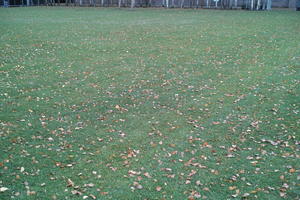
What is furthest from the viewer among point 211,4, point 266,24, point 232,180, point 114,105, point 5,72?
point 211,4

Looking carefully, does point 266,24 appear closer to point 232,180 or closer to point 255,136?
point 255,136

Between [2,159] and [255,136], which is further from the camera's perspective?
[255,136]

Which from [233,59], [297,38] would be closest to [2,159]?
[233,59]

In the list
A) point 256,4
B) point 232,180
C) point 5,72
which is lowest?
point 232,180

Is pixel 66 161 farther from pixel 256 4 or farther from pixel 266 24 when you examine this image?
pixel 256 4

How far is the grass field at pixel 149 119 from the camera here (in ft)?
22.7

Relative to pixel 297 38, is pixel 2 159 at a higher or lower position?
lower

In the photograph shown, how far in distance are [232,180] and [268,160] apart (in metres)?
1.23

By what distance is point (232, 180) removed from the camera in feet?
23.1

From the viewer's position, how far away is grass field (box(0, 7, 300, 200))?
22.7 feet

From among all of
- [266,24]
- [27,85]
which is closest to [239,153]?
[27,85]

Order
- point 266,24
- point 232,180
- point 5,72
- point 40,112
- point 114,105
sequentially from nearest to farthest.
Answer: point 232,180 → point 40,112 → point 114,105 → point 5,72 → point 266,24

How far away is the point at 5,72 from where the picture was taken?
14031 mm

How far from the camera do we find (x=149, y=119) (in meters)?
9.94
